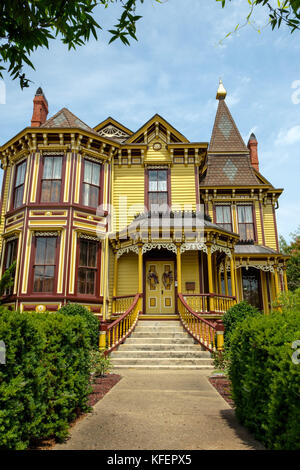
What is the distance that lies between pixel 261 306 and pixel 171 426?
47.3 ft

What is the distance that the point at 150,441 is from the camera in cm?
393

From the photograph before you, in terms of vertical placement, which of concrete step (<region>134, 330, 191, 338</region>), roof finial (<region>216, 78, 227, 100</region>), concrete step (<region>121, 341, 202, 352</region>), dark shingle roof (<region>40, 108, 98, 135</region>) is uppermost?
roof finial (<region>216, 78, 227, 100</region>)

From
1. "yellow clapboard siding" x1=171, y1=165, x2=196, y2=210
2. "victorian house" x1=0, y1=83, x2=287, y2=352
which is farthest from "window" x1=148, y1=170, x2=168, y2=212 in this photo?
"yellow clapboard siding" x1=171, y1=165, x2=196, y2=210

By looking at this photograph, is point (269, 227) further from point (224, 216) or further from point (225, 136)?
point (225, 136)

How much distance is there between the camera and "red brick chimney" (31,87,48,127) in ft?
56.9

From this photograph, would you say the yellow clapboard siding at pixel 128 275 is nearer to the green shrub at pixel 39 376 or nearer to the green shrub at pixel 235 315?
the green shrub at pixel 235 315

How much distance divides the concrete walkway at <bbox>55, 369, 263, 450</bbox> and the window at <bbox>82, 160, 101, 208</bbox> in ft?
31.7

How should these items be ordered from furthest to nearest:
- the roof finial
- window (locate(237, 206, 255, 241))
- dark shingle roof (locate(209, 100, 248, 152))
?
1. the roof finial
2. dark shingle roof (locate(209, 100, 248, 152))
3. window (locate(237, 206, 255, 241))

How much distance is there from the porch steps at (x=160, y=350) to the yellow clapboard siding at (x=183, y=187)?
248 inches

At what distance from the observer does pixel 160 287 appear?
15.8m

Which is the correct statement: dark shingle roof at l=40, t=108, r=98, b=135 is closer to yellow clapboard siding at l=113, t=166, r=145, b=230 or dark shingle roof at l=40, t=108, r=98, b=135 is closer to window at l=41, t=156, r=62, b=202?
window at l=41, t=156, r=62, b=202

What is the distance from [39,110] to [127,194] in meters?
6.47
